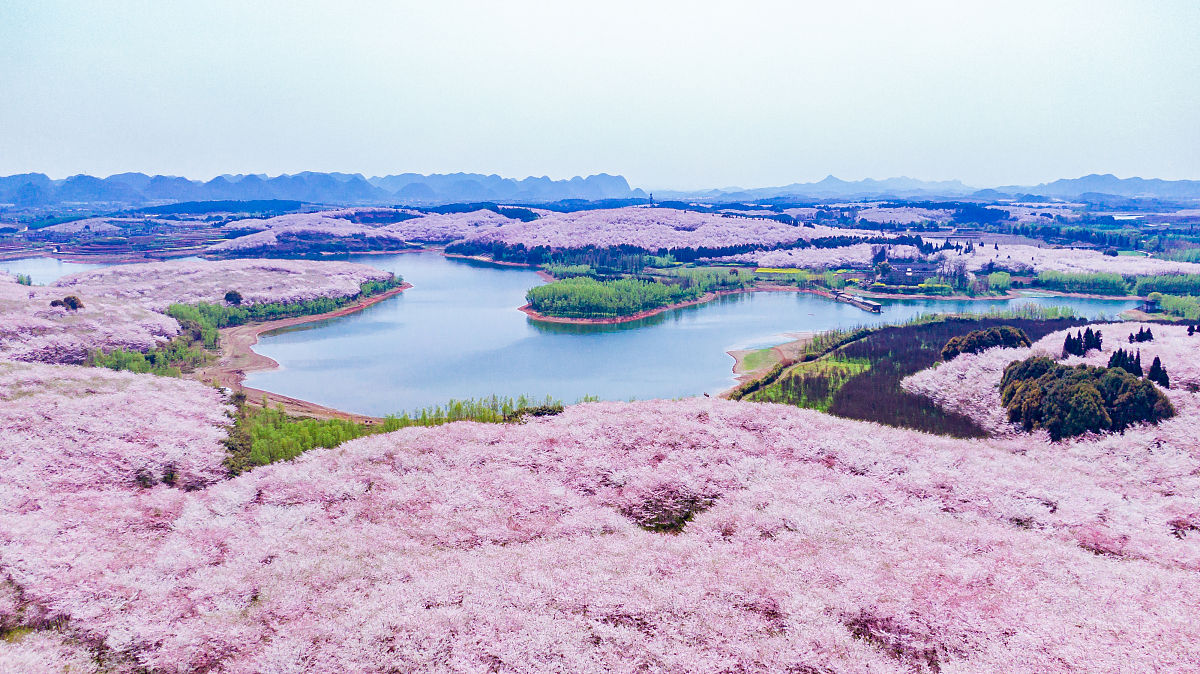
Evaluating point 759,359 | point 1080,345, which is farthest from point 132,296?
point 1080,345

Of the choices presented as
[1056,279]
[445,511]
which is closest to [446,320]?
[445,511]

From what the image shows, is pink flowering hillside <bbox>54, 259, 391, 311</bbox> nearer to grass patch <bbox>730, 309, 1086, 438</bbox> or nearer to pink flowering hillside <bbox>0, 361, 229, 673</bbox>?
pink flowering hillside <bbox>0, 361, 229, 673</bbox>

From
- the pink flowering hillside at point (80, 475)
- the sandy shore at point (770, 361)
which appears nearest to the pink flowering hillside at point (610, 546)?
the pink flowering hillside at point (80, 475)

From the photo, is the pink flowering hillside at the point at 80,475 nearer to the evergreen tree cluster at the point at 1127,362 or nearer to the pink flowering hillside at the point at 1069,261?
the evergreen tree cluster at the point at 1127,362

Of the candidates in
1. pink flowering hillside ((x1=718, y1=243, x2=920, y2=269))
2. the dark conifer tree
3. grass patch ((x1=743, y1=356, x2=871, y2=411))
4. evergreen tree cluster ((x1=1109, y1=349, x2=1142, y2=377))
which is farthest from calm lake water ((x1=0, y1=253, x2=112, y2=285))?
the dark conifer tree

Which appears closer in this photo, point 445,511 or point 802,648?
point 802,648

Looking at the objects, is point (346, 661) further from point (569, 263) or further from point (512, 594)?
point (569, 263)
